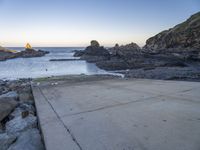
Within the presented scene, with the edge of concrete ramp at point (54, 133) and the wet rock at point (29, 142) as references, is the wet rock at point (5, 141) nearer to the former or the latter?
the wet rock at point (29, 142)

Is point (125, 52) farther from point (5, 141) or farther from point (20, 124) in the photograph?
point (5, 141)

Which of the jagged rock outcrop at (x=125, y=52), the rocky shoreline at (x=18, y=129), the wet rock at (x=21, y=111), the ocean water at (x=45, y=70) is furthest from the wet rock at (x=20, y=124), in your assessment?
the jagged rock outcrop at (x=125, y=52)

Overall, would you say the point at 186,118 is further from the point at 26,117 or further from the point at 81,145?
the point at 26,117

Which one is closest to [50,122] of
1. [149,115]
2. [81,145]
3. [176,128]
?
[81,145]

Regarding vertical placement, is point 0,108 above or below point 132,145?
below

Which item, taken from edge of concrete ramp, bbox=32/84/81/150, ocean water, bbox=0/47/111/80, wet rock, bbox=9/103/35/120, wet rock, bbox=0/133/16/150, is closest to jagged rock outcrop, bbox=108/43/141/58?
ocean water, bbox=0/47/111/80

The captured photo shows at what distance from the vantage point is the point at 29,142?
2270 millimetres

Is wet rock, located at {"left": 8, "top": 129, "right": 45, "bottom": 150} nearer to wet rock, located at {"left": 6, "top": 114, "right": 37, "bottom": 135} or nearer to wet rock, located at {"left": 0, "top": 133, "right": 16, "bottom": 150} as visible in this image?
wet rock, located at {"left": 0, "top": 133, "right": 16, "bottom": 150}

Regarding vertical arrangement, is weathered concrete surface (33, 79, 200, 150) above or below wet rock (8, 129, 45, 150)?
above

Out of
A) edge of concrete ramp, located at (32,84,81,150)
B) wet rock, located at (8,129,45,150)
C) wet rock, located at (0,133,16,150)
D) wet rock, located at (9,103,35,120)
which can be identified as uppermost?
edge of concrete ramp, located at (32,84,81,150)

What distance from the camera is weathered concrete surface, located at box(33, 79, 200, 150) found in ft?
6.09

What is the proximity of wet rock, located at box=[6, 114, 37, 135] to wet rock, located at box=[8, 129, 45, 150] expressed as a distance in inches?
12.3

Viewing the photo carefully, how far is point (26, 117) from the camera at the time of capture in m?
3.26

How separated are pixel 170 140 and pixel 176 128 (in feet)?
Result: 1.13
